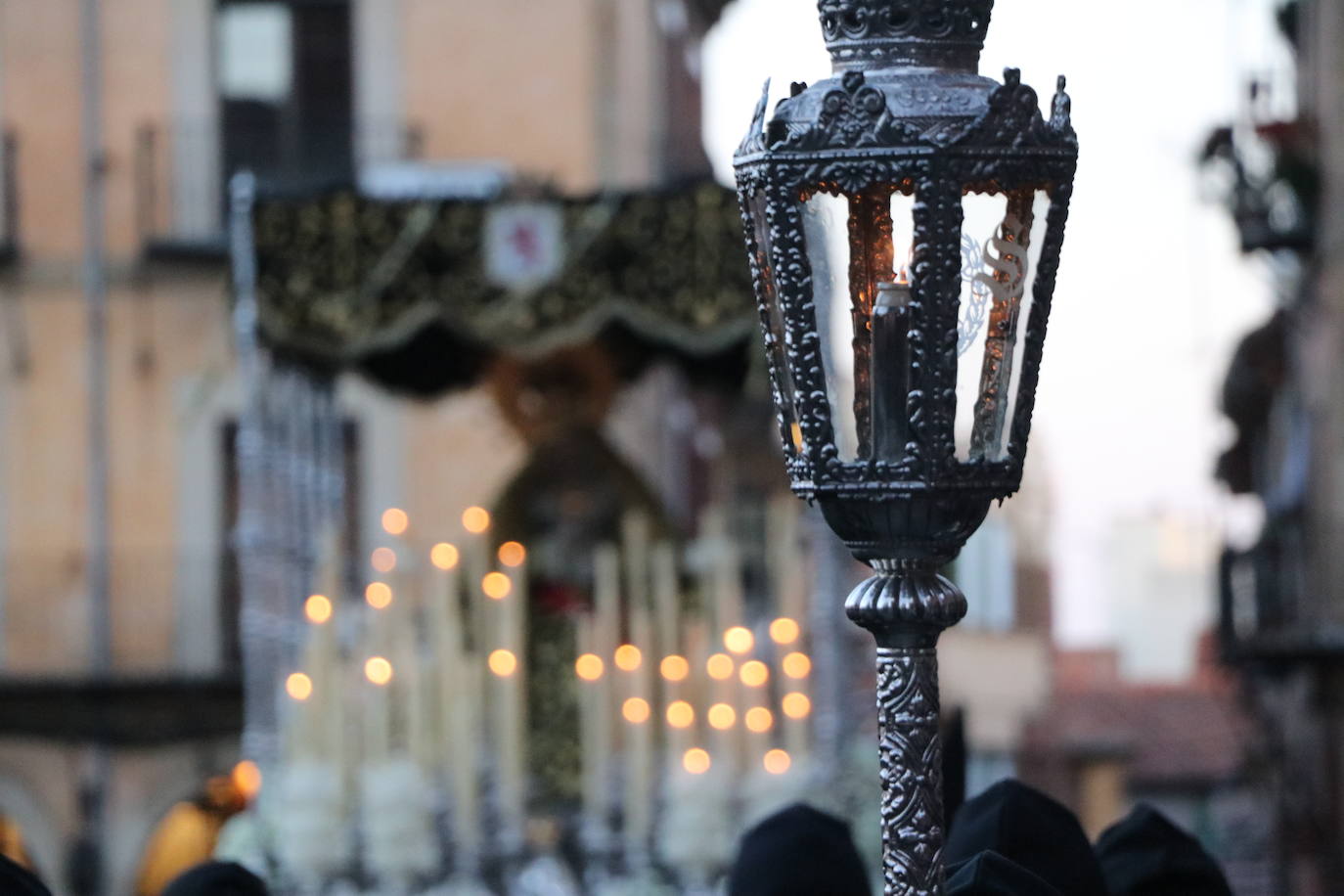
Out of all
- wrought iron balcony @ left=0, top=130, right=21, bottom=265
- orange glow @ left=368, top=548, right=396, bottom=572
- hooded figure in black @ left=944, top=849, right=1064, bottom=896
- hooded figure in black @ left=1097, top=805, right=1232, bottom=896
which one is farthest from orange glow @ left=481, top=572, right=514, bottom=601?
wrought iron balcony @ left=0, top=130, right=21, bottom=265

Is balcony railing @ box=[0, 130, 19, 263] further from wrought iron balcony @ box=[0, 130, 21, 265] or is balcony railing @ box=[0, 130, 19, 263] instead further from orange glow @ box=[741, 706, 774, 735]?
orange glow @ box=[741, 706, 774, 735]

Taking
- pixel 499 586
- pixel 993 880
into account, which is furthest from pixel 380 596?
pixel 993 880

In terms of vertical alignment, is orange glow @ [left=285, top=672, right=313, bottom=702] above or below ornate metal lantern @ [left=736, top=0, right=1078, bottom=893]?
below

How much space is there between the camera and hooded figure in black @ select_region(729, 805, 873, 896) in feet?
16.7

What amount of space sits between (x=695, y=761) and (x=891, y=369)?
5.28 metres

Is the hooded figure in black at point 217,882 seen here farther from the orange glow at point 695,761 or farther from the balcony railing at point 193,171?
the balcony railing at point 193,171

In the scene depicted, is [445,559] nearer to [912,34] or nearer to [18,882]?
[18,882]

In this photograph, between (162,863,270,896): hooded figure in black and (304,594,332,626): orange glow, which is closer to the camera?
(162,863,270,896): hooded figure in black

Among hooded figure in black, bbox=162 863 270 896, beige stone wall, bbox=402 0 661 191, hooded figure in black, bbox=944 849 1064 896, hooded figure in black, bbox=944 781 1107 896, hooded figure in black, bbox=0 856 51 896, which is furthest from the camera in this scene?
beige stone wall, bbox=402 0 661 191

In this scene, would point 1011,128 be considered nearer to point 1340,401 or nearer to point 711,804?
point 711,804

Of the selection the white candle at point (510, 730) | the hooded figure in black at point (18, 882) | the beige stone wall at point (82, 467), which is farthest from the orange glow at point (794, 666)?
the beige stone wall at point (82, 467)

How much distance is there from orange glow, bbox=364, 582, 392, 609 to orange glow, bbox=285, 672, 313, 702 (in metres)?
0.28

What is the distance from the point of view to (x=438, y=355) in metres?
11.1

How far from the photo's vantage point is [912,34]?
11.4 ft
